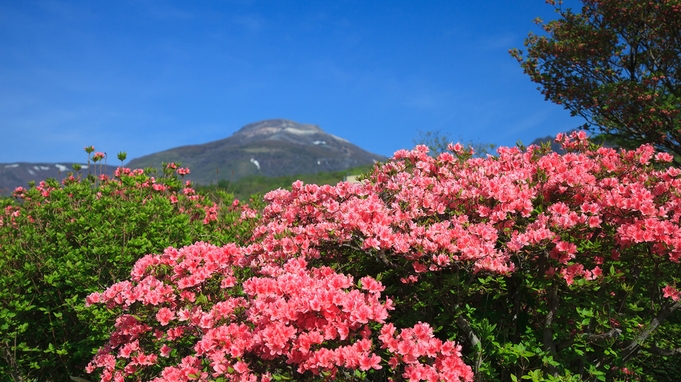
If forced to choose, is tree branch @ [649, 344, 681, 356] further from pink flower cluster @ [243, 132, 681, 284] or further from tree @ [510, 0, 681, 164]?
tree @ [510, 0, 681, 164]

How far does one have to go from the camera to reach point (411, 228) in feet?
11.4

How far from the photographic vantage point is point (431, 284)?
339 centimetres

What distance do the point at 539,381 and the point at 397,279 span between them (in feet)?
3.88

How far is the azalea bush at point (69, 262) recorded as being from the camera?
5.27 meters

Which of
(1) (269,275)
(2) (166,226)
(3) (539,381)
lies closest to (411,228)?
(1) (269,275)

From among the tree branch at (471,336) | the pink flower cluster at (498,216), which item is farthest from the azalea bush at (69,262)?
the tree branch at (471,336)

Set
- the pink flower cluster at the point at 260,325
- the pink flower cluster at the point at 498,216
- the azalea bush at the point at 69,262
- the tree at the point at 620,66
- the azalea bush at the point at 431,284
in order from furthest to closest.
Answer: the tree at the point at 620,66, the azalea bush at the point at 69,262, the pink flower cluster at the point at 498,216, the azalea bush at the point at 431,284, the pink flower cluster at the point at 260,325

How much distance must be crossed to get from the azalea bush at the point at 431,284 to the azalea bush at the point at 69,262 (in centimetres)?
138

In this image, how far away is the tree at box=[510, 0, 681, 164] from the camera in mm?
9195

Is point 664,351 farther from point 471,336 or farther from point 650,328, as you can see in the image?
point 471,336

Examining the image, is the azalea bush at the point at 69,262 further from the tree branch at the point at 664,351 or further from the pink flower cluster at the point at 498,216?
the tree branch at the point at 664,351

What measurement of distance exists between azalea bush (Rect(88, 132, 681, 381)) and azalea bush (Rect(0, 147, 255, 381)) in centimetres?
138

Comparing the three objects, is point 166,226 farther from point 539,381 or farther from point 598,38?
point 598,38

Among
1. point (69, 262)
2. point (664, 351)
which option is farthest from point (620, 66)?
point (69, 262)
